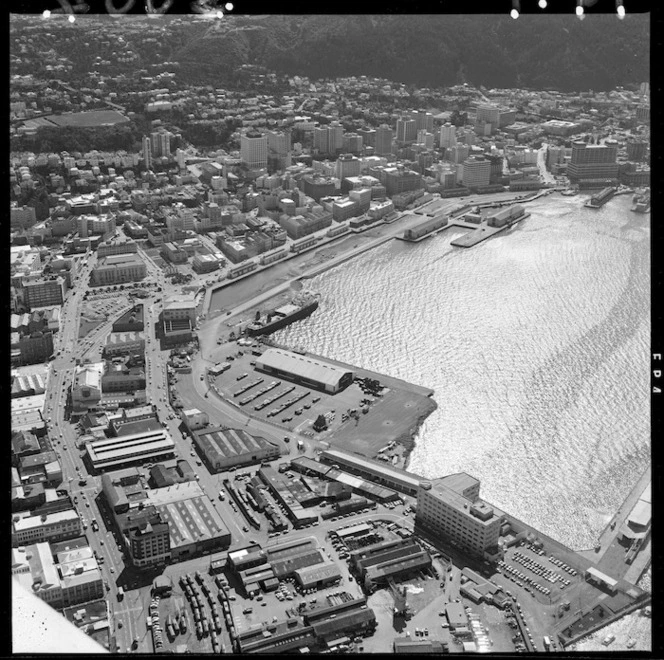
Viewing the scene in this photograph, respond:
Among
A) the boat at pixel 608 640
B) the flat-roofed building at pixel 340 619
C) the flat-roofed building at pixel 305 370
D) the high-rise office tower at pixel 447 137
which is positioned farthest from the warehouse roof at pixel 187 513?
the high-rise office tower at pixel 447 137

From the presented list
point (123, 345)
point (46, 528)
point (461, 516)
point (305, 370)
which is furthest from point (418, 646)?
point (123, 345)

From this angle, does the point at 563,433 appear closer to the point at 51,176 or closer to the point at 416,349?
the point at 416,349

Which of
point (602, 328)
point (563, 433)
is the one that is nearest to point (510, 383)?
point (563, 433)

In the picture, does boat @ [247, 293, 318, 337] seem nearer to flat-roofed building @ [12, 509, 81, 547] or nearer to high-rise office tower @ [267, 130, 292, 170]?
flat-roofed building @ [12, 509, 81, 547]

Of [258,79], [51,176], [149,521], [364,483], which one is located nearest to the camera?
[149,521]

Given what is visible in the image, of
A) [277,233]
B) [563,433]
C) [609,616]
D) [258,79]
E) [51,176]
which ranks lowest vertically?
[609,616]

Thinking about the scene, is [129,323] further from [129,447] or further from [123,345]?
[129,447]
